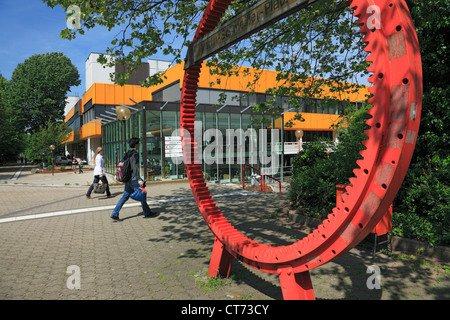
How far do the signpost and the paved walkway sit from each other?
2967mm

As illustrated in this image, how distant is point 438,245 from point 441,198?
0.80 m

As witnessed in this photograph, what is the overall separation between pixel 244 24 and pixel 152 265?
3689 millimetres

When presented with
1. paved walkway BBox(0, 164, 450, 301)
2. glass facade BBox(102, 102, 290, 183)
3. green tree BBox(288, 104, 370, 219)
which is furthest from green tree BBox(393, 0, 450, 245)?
glass facade BBox(102, 102, 290, 183)

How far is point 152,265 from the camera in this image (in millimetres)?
4707

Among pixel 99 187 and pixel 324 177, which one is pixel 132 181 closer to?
pixel 99 187

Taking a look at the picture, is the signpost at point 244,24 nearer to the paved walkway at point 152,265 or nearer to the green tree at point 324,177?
the paved walkway at point 152,265

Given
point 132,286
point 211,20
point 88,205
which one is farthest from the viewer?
point 88,205

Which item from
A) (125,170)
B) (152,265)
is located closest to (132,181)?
(125,170)

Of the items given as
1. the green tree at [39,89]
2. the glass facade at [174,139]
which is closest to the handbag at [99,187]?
the glass facade at [174,139]

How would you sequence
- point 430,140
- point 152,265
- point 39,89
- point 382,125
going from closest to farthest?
point 382,125 < point 152,265 < point 430,140 < point 39,89
